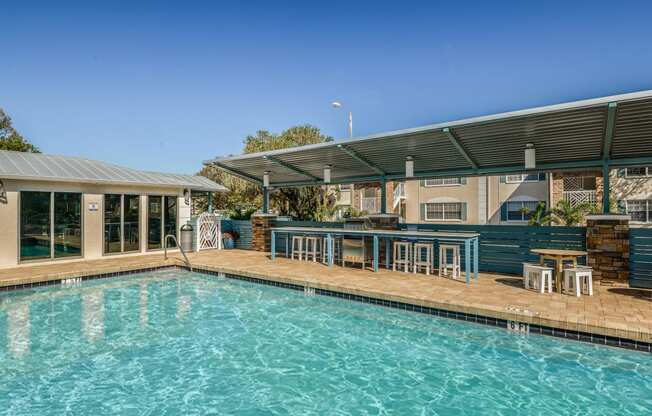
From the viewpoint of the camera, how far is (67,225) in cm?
1004

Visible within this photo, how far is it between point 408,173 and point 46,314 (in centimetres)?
792

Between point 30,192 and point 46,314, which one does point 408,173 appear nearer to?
point 46,314

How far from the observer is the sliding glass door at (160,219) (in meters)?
11.8

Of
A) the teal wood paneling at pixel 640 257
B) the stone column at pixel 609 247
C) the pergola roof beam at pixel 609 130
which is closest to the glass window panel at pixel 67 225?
the pergola roof beam at pixel 609 130

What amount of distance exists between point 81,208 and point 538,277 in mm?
→ 11362

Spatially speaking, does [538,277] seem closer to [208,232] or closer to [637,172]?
[208,232]

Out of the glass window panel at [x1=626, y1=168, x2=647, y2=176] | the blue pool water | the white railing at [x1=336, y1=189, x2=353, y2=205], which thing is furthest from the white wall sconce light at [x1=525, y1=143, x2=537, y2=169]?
the white railing at [x1=336, y1=189, x2=353, y2=205]

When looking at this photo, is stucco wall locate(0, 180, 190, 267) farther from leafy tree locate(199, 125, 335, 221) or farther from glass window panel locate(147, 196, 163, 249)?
leafy tree locate(199, 125, 335, 221)

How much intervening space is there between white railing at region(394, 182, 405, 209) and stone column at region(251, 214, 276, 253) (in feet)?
49.2

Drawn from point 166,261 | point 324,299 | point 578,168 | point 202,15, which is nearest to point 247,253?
point 166,261

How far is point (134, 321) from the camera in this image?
595cm

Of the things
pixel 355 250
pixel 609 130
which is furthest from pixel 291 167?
pixel 609 130

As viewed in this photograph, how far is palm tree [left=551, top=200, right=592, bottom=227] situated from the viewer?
63.5ft

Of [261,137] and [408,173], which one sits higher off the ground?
[261,137]
